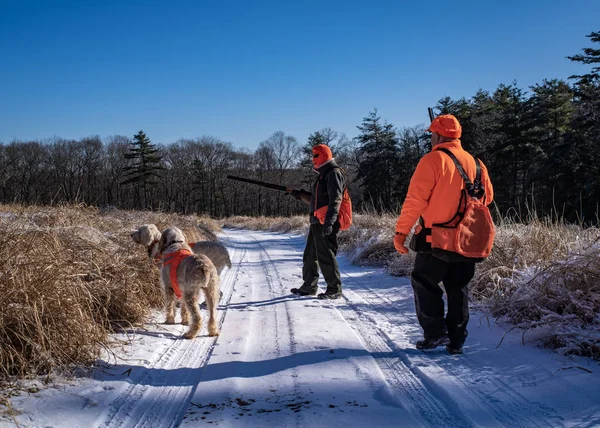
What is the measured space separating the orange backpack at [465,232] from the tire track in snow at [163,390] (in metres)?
2.33

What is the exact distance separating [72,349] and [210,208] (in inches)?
→ 2511

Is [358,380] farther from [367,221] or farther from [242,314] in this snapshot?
[367,221]

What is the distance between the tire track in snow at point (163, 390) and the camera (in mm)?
2553

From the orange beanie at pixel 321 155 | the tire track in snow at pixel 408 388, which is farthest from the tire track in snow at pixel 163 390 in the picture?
the orange beanie at pixel 321 155

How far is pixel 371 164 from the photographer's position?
4812 centimetres

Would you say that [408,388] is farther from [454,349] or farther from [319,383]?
[454,349]

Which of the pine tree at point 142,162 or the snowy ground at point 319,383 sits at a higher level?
the pine tree at point 142,162

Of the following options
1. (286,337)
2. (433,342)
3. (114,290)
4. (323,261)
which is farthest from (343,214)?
(114,290)

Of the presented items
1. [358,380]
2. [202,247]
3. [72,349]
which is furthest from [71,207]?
[358,380]

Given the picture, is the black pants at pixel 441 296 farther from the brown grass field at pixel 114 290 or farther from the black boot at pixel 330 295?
the black boot at pixel 330 295

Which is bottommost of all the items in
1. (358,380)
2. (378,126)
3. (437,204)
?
(358,380)

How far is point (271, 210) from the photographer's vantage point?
70.4m

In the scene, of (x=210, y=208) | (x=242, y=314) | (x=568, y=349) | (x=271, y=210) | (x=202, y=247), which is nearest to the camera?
(x=568, y=349)

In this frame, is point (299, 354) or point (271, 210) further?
point (271, 210)
